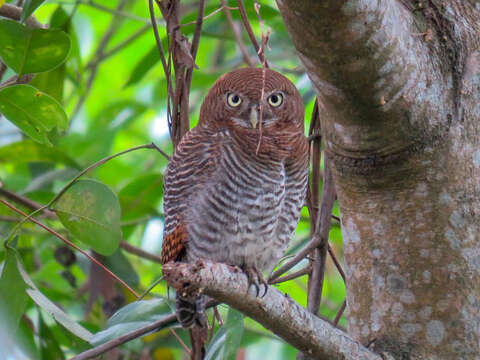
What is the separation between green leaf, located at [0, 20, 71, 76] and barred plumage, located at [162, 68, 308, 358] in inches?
18.6

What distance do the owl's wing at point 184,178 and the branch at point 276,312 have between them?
2.26 ft

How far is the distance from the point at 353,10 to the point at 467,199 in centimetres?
64

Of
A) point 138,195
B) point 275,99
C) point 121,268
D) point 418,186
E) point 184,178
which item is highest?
point 275,99

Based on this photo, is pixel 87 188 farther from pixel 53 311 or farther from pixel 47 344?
pixel 47 344

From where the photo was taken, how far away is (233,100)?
233cm

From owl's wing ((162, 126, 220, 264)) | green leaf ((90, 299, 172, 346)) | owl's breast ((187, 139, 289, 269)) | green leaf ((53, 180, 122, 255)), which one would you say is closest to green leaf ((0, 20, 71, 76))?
green leaf ((53, 180, 122, 255))

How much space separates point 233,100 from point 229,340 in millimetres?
821

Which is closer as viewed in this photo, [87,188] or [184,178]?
[87,188]

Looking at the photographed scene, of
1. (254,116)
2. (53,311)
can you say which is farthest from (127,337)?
(254,116)

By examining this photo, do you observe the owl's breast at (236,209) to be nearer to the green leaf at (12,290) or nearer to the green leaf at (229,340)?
the green leaf at (229,340)

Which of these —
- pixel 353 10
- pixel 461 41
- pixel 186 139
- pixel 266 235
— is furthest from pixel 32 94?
pixel 461 41

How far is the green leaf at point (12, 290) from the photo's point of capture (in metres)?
1.90

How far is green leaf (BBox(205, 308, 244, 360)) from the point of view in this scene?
1.81 m

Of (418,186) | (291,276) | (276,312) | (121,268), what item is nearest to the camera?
(276,312)
